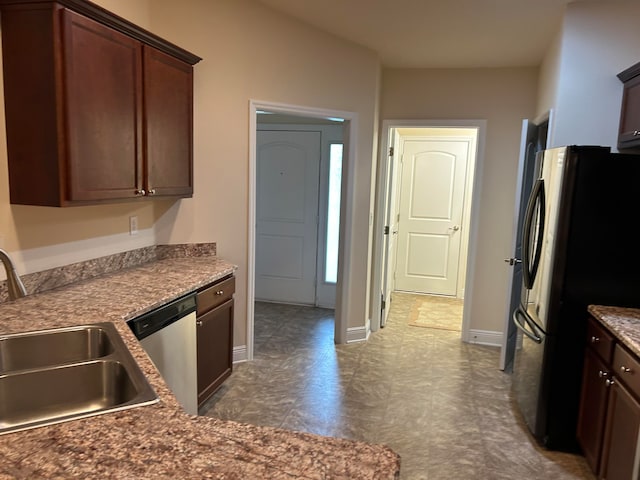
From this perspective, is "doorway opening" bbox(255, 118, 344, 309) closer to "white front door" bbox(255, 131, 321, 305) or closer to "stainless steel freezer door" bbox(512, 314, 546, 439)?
"white front door" bbox(255, 131, 321, 305)

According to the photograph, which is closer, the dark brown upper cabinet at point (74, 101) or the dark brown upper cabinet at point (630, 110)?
the dark brown upper cabinet at point (74, 101)

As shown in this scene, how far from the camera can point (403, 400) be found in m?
3.25

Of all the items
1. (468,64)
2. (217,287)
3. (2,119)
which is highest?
(468,64)

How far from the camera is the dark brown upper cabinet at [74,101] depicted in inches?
81.5

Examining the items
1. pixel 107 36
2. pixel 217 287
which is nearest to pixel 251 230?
pixel 217 287

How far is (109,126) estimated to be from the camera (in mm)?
2359

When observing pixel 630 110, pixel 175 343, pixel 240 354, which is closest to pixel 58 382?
pixel 175 343

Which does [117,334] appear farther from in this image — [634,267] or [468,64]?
[468,64]

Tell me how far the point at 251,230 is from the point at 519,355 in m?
2.12

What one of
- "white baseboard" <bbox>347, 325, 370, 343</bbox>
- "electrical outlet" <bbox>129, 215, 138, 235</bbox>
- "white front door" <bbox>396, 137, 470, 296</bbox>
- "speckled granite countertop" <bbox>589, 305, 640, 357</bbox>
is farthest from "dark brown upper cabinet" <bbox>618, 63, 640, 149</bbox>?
"electrical outlet" <bbox>129, 215, 138, 235</bbox>

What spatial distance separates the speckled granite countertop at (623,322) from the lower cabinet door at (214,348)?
216cm

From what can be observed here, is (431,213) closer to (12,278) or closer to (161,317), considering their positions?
(161,317)

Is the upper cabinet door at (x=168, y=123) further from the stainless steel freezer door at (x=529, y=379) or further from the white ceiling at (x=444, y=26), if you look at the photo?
the stainless steel freezer door at (x=529, y=379)

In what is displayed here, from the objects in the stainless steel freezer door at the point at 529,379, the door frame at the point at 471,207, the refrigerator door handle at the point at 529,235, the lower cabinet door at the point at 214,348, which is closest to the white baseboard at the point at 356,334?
the door frame at the point at 471,207
